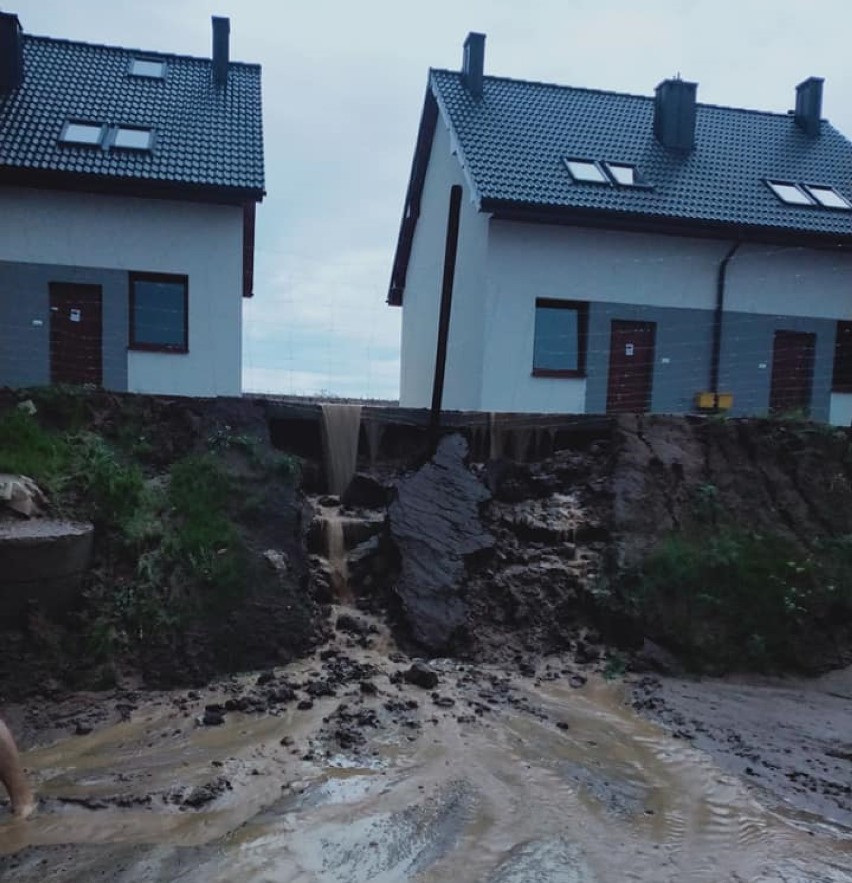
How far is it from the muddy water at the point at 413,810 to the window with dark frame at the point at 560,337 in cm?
799

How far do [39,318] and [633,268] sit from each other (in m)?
9.46

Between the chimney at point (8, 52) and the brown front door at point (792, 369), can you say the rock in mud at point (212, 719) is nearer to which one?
the brown front door at point (792, 369)

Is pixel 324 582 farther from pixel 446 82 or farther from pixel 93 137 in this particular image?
pixel 446 82

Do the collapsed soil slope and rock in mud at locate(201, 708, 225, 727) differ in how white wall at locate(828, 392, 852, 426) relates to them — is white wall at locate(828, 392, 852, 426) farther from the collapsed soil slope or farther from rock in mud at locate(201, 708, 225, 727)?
rock in mud at locate(201, 708, 225, 727)

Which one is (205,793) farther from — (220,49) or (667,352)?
(220,49)

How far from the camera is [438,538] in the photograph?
763 centimetres

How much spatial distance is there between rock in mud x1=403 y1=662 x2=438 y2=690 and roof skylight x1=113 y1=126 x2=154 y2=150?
9.92 m

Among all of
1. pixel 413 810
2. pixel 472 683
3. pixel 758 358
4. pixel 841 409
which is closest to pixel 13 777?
pixel 413 810

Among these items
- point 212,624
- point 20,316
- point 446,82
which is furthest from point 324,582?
point 446,82

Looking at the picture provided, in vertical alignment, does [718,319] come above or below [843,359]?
above

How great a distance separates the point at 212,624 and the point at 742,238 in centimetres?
1115

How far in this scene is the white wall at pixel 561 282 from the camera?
497 inches

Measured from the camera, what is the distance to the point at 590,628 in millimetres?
7246

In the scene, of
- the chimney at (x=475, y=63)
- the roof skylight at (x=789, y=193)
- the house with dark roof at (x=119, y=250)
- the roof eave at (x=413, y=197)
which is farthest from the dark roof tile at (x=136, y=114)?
the roof skylight at (x=789, y=193)
